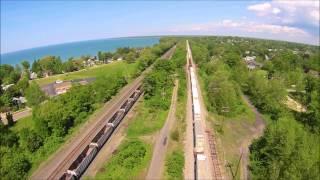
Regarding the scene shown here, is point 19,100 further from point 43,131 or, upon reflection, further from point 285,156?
point 285,156

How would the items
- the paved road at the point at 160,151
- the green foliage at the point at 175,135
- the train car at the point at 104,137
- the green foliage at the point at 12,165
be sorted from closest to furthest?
the green foliage at the point at 12,165 → the paved road at the point at 160,151 → the train car at the point at 104,137 → the green foliage at the point at 175,135

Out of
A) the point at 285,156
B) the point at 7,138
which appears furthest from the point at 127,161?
the point at 285,156

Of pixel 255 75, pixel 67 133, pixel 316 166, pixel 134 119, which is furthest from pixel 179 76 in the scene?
pixel 316 166

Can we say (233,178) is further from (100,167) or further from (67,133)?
(67,133)

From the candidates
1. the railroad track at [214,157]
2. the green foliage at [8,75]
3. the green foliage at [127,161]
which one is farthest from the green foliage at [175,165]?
the green foliage at [8,75]

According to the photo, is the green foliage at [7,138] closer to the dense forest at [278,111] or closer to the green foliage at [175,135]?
the green foliage at [175,135]

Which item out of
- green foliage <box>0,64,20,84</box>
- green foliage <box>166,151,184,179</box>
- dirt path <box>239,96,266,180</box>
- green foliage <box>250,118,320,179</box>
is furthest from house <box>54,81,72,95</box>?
green foliage <box>250,118,320,179</box>
